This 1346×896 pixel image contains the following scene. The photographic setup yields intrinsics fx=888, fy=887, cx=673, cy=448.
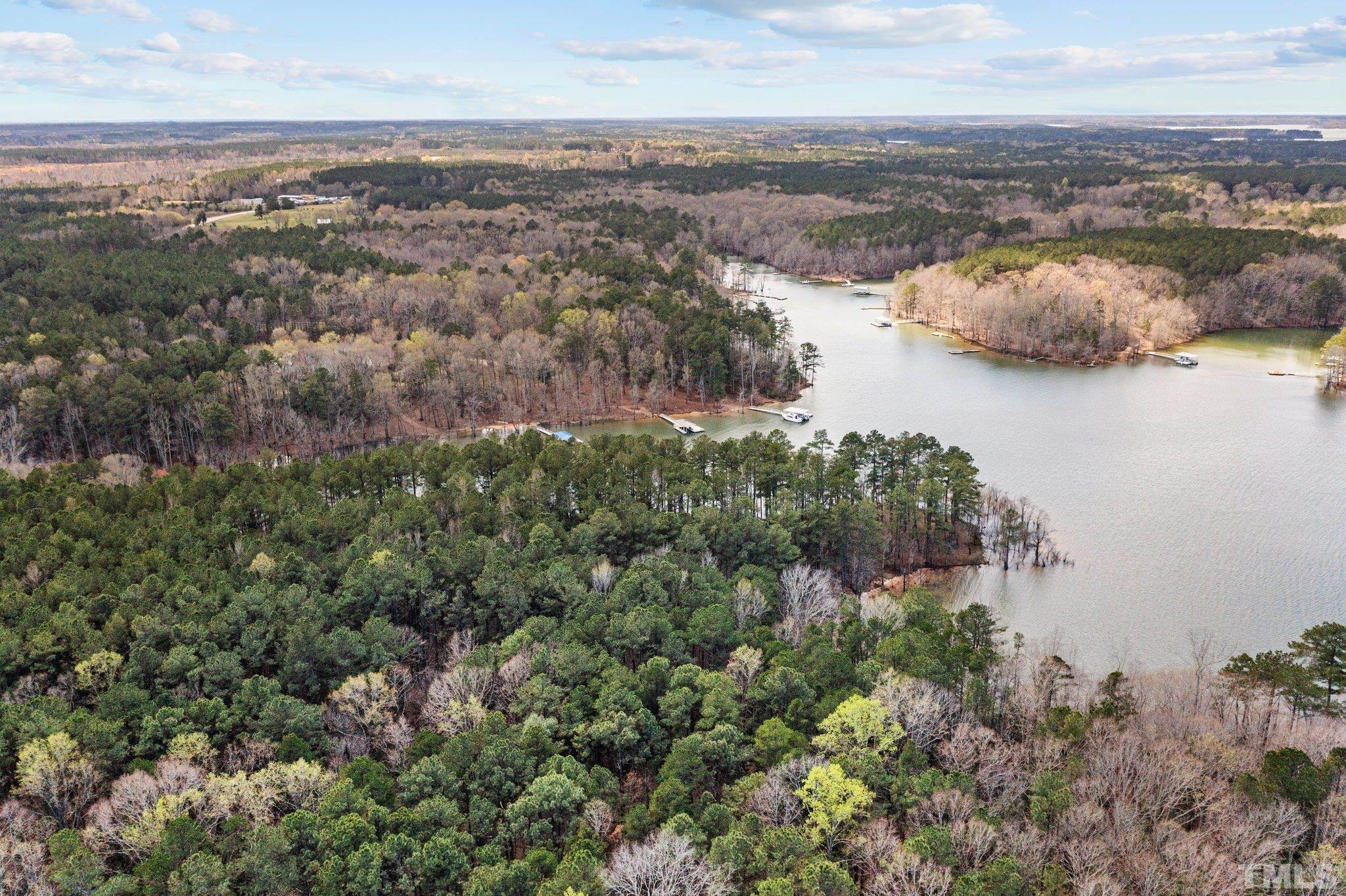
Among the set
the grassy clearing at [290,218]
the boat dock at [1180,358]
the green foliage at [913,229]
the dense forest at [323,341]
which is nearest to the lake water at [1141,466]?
the boat dock at [1180,358]

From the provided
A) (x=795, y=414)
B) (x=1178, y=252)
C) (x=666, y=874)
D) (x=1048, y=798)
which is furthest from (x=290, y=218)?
(x=1048, y=798)

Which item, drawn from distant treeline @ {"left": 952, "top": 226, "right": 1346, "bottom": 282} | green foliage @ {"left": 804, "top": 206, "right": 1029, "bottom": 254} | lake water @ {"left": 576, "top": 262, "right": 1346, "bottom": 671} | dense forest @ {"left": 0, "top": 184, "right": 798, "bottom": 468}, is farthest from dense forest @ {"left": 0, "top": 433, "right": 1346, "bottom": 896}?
green foliage @ {"left": 804, "top": 206, "right": 1029, "bottom": 254}

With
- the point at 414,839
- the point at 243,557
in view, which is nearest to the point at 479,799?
the point at 414,839

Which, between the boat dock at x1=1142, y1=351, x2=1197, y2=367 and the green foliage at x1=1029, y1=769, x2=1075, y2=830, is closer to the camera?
the green foliage at x1=1029, y1=769, x2=1075, y2=830

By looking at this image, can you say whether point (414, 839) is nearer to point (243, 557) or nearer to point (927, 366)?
point (243, 557)

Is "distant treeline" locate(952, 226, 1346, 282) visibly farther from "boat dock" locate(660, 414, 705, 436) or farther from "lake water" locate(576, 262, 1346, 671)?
"boat dock" locate(660, 414, 705, 436)

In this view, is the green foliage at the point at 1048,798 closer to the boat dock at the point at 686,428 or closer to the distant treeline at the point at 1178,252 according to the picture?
the boat dock at the point at 686,428

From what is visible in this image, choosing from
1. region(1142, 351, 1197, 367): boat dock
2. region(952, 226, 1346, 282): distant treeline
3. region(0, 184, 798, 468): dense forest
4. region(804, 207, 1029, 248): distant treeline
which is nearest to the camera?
region(0, 184, 798, 468): dense forest
